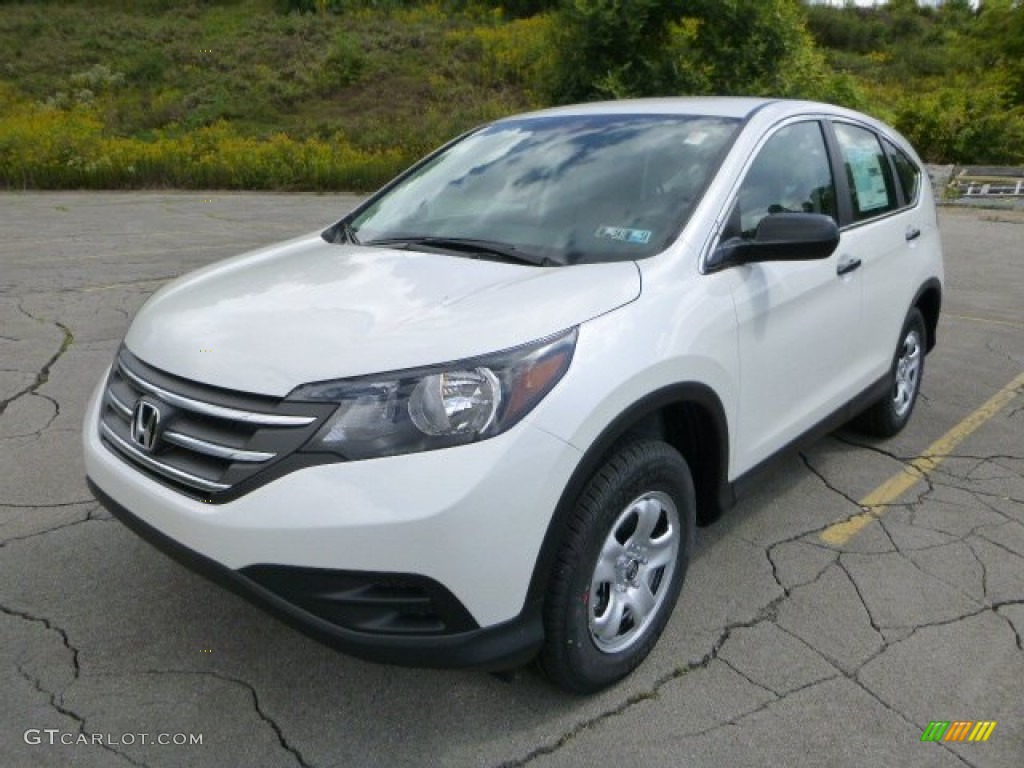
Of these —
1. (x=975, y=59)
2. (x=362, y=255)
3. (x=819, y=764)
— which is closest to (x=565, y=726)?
(x=819, y=764)

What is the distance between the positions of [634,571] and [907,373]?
278 cm

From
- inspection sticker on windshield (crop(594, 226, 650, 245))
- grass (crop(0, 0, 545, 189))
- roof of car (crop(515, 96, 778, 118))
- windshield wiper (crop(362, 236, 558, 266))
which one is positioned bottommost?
grass (crop(0, 0, 545, 189))

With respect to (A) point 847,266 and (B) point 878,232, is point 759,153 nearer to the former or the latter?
(A) point 847,266

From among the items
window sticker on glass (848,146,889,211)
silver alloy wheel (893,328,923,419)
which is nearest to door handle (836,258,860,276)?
window sticker on glass (848,146,889,211)

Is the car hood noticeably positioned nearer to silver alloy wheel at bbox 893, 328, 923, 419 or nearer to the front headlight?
the front headlight

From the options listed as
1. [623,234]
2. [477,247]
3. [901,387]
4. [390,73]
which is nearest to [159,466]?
[477,247]

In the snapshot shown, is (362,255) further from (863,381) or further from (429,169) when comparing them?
(863,381)

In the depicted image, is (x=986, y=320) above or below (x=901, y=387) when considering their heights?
below

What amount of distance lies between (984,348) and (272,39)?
3742cm

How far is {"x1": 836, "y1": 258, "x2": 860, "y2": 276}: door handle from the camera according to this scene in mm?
3570

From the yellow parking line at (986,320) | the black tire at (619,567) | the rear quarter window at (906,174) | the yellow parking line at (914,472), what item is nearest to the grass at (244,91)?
the yellow parking line at (986,320)

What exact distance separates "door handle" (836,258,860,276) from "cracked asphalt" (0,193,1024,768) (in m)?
0.88

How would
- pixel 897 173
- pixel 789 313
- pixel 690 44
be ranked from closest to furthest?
pixel 789 313, pixel 897 173, pixel 690 44

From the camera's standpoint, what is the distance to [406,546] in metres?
2.03
